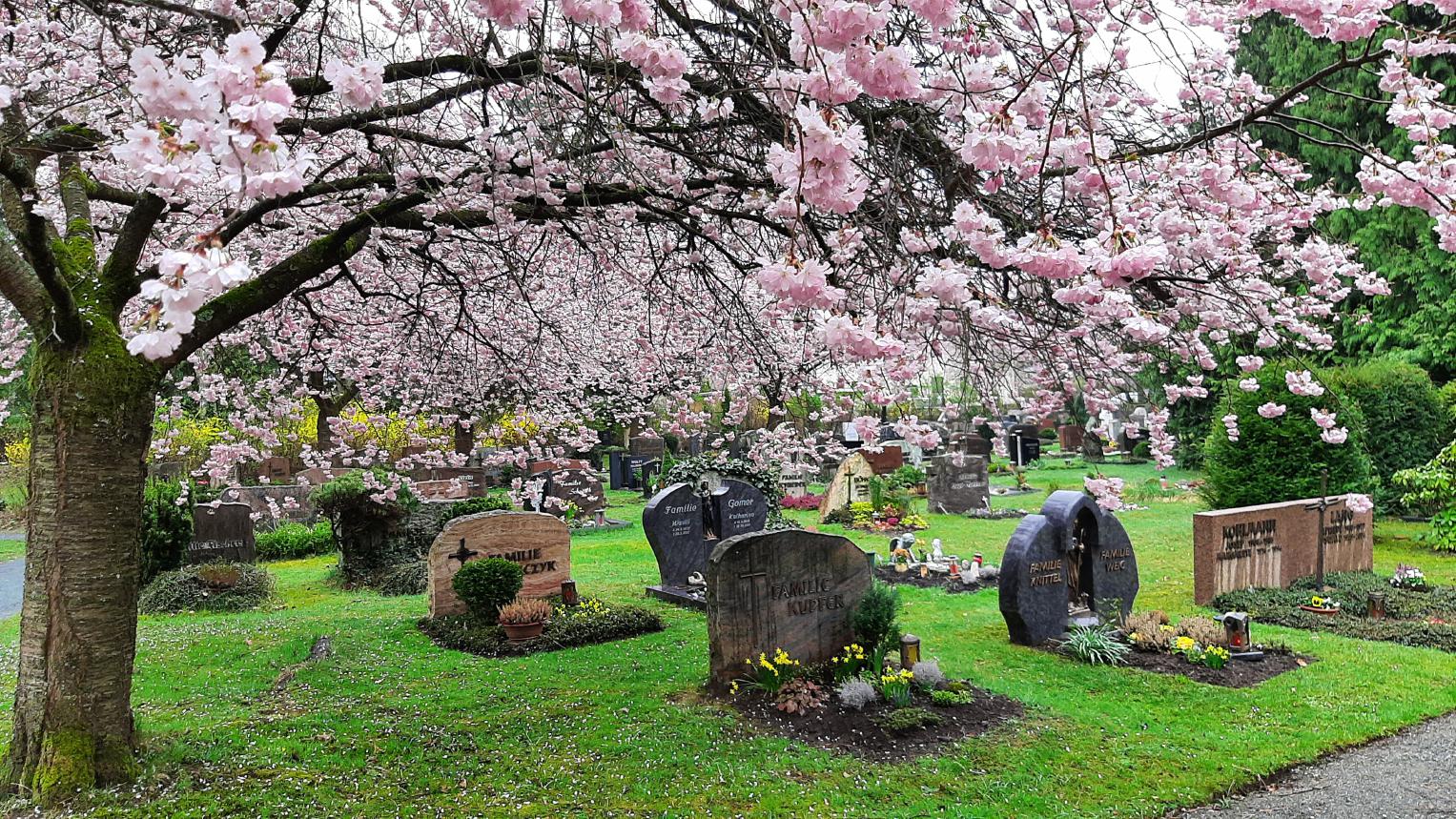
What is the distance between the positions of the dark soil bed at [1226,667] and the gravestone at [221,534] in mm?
11384

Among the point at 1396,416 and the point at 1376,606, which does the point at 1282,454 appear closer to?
the point at 1396,416

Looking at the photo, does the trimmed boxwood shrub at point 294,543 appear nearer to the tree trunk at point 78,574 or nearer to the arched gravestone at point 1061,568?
the tree trunk at point 78,574

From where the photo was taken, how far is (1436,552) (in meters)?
12.5

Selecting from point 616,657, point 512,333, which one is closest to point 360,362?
point 512,333

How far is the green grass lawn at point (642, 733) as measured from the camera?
15.7 feet

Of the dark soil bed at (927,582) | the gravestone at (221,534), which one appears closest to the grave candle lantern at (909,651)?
the dark soil bed at (927,582)

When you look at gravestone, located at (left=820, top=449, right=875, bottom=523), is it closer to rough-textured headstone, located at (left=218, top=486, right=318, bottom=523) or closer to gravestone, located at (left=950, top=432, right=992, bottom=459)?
gravestone, located at (left=950, top=432, right=992, bottom=459)

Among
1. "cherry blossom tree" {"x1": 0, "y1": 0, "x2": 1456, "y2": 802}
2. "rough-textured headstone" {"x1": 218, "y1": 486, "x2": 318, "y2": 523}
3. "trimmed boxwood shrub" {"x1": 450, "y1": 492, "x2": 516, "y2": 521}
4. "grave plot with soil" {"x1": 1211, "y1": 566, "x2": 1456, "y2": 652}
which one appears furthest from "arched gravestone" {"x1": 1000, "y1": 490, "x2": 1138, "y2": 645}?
"rough-textured headstone" {"x1": 218, "y1": 486, "x2": 318, "y2": 523}

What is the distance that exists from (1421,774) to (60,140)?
876 centimetres

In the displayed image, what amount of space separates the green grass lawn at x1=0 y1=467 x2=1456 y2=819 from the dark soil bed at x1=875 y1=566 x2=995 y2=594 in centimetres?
200

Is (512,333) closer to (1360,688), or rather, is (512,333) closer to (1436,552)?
(1360,688)

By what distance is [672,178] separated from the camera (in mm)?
5973

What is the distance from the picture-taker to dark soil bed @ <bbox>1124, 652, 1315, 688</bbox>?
684 centimetres

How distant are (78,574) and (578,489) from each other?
1423 centimetres
